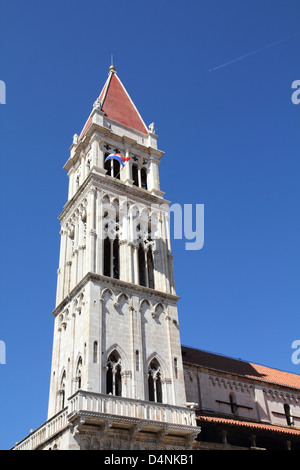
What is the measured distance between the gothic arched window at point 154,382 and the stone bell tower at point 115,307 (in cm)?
5

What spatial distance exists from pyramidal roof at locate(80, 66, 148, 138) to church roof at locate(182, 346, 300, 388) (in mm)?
15769

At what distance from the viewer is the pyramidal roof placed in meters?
37.5

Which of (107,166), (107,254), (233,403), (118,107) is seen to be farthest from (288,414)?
(118,107)

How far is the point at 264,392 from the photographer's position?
33.6m

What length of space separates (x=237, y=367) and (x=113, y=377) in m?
12.0

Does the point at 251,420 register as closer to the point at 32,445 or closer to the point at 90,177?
the point at 32,445

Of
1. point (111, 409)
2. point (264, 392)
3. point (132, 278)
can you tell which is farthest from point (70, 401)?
point (264, 392)

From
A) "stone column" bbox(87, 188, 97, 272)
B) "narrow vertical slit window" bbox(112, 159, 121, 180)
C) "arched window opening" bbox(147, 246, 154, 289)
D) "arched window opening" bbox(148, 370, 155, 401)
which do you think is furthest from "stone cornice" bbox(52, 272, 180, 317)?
"narrow vertical slit window" bbox(112, 159, 121, 180)

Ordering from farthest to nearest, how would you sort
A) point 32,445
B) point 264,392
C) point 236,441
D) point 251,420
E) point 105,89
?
point 105,89 < point 264,392 < point 251,420 < point 236,441 < point 32,445

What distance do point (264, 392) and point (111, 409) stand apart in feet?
44.1

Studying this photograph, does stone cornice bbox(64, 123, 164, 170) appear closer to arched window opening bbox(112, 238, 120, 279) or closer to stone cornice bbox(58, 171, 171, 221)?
stone cornice bbox(58, 171, 171, 221)
